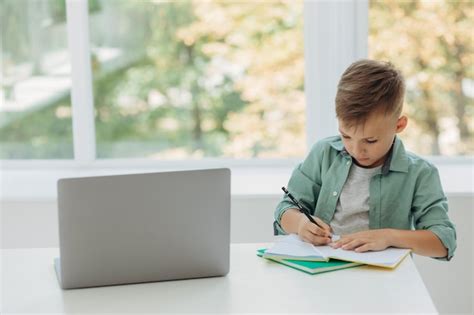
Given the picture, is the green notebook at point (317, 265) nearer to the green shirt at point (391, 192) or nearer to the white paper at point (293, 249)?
the white paper at point (293, 249)

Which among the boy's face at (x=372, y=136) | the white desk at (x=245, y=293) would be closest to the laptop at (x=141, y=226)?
the white desk at (x=245, y=293)

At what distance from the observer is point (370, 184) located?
2086mm

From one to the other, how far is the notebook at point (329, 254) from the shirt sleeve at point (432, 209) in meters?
0.15

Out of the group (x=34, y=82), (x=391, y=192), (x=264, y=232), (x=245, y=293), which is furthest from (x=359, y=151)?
(x=34, y=82)

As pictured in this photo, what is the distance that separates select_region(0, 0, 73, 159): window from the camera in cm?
332

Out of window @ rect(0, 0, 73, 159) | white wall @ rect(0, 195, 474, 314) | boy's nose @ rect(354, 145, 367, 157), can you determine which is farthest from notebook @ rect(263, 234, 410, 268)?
window @ rect(0, 0, 73, 159)

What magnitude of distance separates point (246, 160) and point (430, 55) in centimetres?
84

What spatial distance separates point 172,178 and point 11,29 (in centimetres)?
198

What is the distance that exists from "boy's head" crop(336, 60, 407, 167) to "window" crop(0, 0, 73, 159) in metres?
1.66

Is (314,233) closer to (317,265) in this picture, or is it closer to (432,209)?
(317,265)

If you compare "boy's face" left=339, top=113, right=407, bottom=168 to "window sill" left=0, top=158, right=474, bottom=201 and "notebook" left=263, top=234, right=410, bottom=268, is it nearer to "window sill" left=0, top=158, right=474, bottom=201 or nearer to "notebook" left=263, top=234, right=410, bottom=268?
"notebook" left=263, top=234, right=410, bottom=268

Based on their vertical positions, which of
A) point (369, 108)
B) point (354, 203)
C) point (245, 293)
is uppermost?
point (369, 108)

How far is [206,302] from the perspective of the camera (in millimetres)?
1609

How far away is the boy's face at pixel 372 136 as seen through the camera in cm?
197
